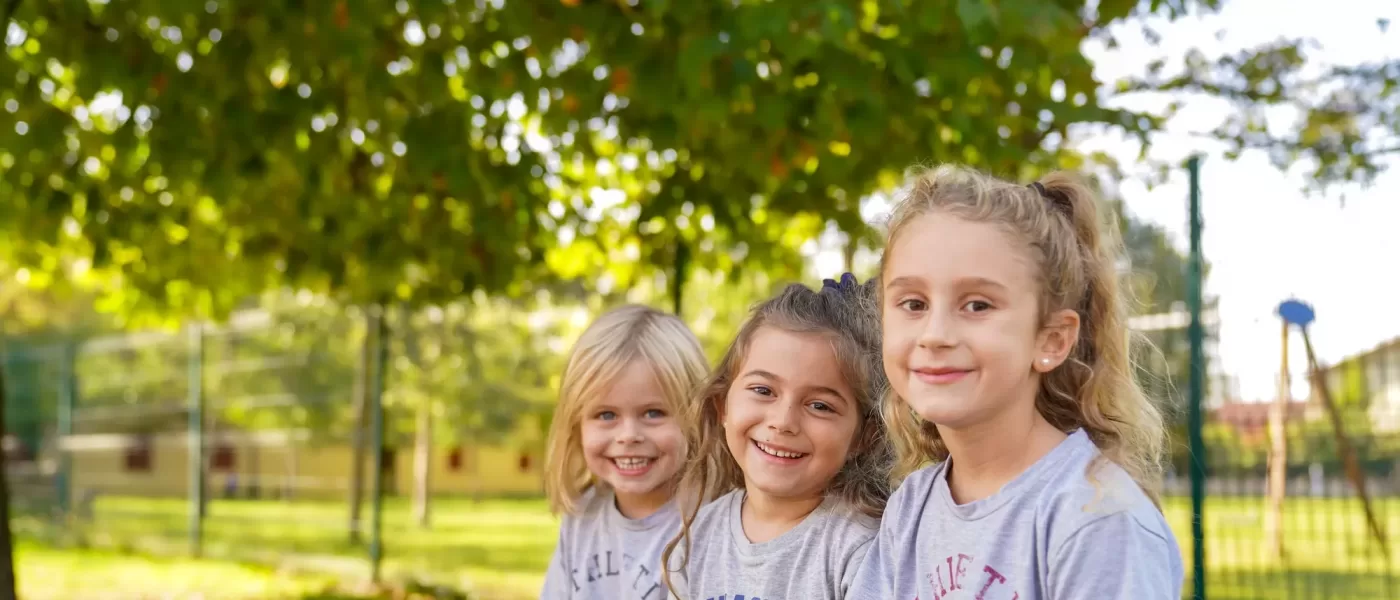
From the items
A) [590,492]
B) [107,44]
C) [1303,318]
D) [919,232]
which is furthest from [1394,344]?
[107,44]

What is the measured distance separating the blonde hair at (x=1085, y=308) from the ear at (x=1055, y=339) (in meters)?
0.02

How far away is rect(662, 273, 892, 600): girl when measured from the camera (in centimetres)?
224

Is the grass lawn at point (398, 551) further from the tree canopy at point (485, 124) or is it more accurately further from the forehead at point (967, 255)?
the forehead at point (967, 255)

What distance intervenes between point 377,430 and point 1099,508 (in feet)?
25.4

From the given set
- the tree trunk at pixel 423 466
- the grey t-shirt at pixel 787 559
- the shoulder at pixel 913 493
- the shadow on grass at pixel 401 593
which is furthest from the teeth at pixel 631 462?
the tree trunk at pixel 423 466

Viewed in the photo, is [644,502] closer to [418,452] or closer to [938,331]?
[938,331]

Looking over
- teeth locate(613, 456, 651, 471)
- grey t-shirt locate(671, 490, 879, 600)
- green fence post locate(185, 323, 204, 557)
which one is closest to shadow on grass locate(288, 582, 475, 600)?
green fence post locate(185, 323, 204, 557)

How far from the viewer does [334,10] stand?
5066 mm

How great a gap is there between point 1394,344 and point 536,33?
3309mm

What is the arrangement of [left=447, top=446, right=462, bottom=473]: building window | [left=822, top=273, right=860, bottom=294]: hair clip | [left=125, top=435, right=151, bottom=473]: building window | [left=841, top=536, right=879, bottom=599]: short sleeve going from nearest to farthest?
1. [left=841, top=536, right=879, bottom=599]: short sleeve
2. [left=822, top=273, right=860, bottom=294]: hair clip
3. [left=447, top=446, right=462, bottom=473]: building window
4. [left=125, top=435, right=151, bottom=473]: building window

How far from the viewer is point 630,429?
2900 millimetres

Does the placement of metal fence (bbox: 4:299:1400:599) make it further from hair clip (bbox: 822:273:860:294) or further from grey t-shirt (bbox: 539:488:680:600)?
hair clip (bbox: 822:273:860:294)

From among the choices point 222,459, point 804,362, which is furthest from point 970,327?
point 222,459

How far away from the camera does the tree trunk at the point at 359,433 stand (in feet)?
31.7
